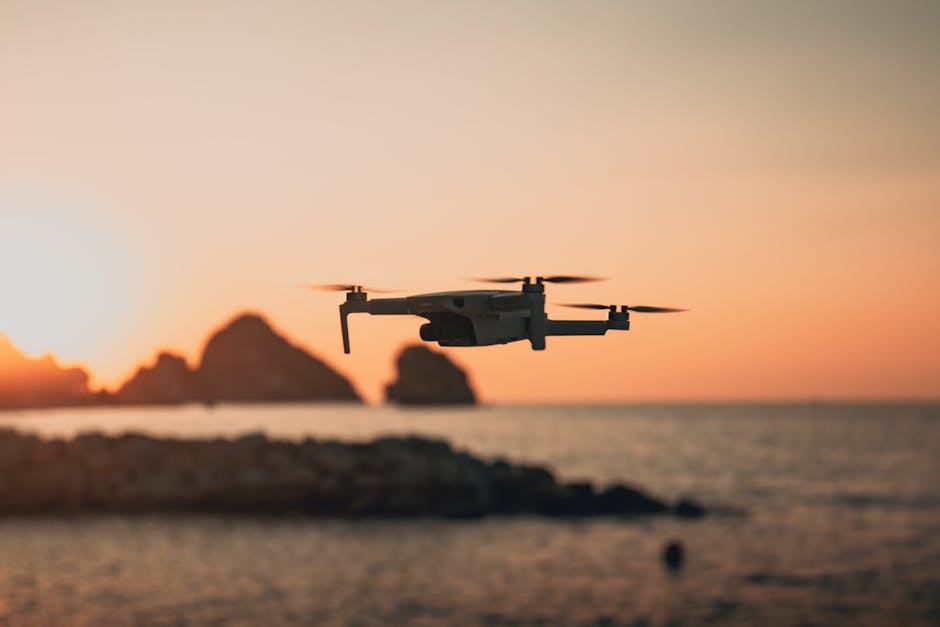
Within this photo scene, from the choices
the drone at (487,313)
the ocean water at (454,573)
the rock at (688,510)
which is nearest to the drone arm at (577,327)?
the drone at (487,313)

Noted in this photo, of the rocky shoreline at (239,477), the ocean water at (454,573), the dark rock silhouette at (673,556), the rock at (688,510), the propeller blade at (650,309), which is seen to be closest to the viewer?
the propeller blade at (650,309)

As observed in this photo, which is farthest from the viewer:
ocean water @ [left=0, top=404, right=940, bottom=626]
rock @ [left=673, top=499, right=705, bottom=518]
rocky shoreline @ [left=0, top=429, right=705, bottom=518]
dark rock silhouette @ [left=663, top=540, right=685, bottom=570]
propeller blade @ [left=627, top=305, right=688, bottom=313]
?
rock @ [left=673, top=499, right=705, bottom=518]

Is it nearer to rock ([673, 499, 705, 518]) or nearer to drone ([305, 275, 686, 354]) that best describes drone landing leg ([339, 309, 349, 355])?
drone ([305, 275, 686, 354])

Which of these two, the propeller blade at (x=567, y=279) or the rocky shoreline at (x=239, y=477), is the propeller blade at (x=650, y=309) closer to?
the propeller blade at (x=567, y=279)

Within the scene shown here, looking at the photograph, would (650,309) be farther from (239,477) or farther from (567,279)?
(239,477)

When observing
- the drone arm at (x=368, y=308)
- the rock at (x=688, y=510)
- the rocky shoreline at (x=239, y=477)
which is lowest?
the rock at (x=688, y=510)

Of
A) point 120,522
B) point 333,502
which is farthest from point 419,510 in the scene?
point 120,522

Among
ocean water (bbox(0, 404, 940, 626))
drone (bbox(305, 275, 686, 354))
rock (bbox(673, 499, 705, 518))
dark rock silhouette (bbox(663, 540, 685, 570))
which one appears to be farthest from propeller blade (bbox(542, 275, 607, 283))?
rock (bbox(673, 499, 705, 518))
